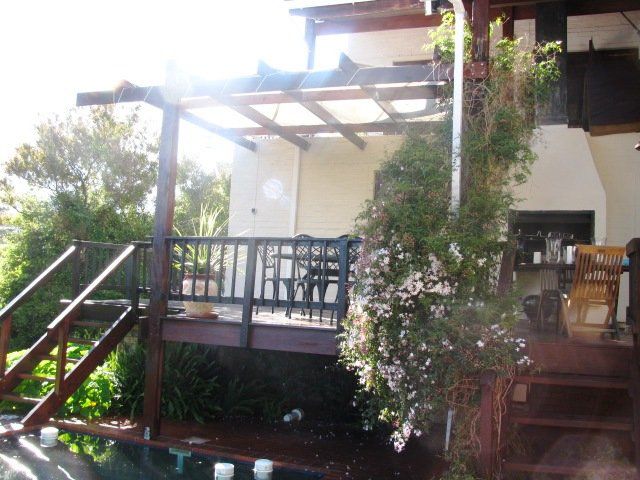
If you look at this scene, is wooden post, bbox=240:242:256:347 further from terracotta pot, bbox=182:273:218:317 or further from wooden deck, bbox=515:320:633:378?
wooden deck, bbox=515:320:633:378

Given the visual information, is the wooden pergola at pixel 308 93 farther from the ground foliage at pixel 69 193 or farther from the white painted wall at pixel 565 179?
the ground foliage at pixel 69 193

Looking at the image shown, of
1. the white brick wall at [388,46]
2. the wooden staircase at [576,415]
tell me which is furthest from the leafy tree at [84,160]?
the wooden staircase at [576,415]

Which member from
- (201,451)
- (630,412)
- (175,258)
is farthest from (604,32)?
(201,451)

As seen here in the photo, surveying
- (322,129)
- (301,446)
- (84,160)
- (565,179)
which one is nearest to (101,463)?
(301,446)

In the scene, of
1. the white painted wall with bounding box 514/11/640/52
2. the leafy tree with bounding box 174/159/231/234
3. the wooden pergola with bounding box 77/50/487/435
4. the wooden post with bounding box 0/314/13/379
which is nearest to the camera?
the wooden pergola with bounding box 77/50/487/435

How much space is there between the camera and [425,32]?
9.05 metres

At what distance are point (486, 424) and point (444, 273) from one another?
3.38 ft

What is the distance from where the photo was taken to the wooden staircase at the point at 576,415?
428 cm

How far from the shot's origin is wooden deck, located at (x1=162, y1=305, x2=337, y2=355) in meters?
5.51

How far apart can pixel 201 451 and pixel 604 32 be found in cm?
730

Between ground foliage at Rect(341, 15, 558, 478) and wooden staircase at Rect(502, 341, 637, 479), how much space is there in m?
0.45

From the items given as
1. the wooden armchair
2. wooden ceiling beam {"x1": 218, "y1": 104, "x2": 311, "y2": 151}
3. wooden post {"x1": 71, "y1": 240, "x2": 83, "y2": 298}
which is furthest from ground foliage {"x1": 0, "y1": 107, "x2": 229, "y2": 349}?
the wooden armchair

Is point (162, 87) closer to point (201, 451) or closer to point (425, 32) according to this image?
point (201, 451)

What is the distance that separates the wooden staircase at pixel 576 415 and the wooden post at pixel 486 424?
0.22 meters
